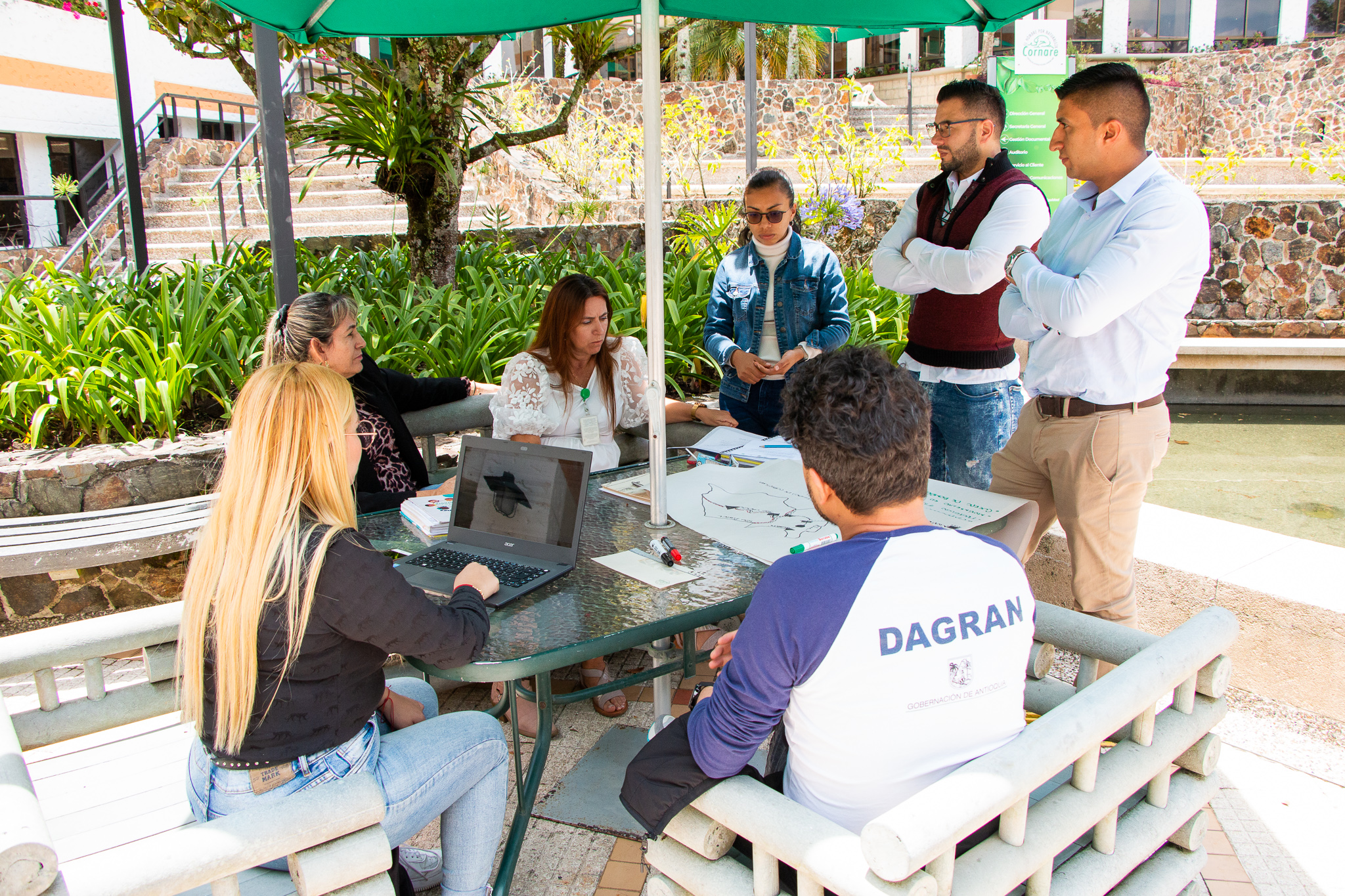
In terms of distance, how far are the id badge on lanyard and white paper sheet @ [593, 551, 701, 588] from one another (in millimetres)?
934

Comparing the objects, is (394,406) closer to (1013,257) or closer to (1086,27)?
(1013,257)

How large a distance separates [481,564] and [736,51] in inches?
940

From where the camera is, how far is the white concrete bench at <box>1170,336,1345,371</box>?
7906mm

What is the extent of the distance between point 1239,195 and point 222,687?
13.4 meters

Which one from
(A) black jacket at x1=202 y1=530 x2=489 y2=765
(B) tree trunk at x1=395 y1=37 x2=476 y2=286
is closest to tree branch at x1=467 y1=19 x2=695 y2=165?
(B) tree trunk at x1=395 y1=37 x2=476 y2=286

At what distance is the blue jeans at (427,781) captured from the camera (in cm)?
156

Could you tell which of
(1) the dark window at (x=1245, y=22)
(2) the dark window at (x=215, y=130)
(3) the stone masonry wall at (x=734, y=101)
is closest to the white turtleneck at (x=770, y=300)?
(2) the dark window at (x=215, y=130)

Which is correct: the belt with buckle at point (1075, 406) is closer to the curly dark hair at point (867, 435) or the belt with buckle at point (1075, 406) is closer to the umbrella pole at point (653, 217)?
the umbrella pole at point (653, 217)

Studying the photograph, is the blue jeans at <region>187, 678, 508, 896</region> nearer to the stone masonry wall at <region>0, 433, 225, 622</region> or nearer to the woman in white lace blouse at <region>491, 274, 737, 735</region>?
the woman in white lace blouse at <region>491, 274, 737, 735</region>

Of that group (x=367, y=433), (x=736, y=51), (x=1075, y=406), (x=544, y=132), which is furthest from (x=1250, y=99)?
(x=367, y=433)

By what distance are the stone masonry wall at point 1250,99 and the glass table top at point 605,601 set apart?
70.0 ft

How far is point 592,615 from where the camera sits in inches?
72.3

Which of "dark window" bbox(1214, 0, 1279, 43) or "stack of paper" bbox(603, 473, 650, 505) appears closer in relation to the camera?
"stack of paper" bbox(603, 473, 650, 505)

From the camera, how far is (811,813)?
1.20 m
